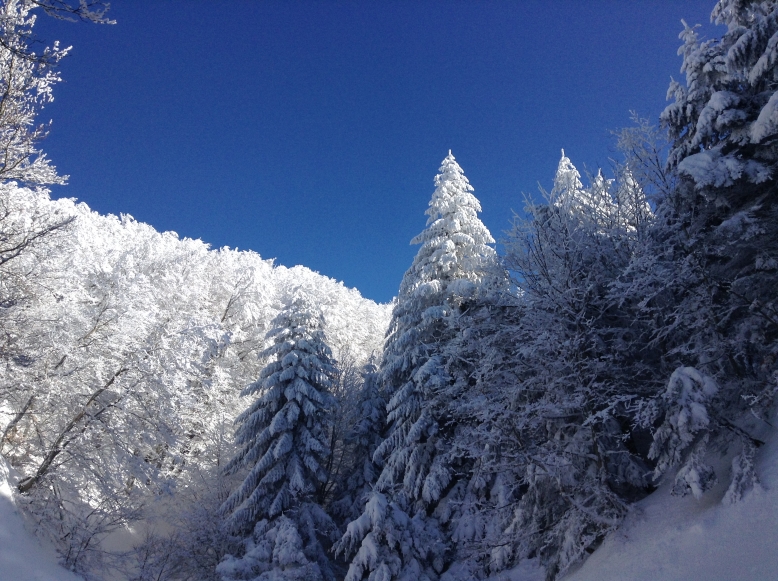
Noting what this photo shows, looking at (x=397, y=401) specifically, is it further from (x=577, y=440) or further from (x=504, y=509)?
(x=577, y=440)

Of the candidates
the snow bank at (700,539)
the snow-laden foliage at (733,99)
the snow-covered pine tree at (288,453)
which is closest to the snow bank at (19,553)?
the snow-covered pine tree at (288,453)

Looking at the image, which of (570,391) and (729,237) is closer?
(729,237)

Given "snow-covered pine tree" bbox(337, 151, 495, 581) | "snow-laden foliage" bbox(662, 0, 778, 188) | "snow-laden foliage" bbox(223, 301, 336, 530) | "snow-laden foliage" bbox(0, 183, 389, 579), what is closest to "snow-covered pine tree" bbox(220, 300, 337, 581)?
"snow-laden foliage" bbox(223, 301, 336, 530)

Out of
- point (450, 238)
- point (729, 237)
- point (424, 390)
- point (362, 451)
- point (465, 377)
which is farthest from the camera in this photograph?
point (362, 451)

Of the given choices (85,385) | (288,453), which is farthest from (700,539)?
(85,385)

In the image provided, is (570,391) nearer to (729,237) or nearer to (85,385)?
(729,237)

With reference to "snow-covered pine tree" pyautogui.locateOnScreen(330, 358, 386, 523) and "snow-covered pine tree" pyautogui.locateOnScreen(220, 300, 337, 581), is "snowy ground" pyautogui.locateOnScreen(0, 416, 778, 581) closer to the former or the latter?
"snow-covered pine tree" pyautogui.locateOnScreen(220, 300, 337, 581)

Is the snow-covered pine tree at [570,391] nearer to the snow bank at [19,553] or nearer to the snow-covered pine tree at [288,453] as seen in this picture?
the snow-covered pine tree at [288,453]

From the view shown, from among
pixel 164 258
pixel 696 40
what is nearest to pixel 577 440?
pixel 696 40

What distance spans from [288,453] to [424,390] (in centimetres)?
681

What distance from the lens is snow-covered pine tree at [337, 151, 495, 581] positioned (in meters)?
12.4

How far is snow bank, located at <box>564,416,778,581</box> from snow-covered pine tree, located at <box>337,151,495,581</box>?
469cm

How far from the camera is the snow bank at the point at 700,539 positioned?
5.76 metres

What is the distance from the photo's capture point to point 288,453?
1791 centimetres
